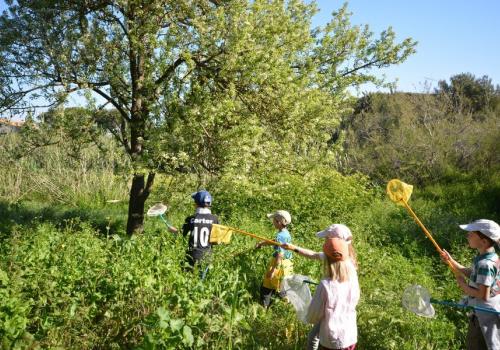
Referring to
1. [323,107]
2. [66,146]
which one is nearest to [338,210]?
[323,107]

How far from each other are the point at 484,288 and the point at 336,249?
107 cm

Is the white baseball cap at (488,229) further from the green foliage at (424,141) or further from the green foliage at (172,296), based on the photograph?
the green foliage at (424,141)

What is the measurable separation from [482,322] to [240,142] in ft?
10.0

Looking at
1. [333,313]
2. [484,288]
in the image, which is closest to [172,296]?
[333,313]

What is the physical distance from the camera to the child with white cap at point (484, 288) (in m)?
3.06

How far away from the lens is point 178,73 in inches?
214

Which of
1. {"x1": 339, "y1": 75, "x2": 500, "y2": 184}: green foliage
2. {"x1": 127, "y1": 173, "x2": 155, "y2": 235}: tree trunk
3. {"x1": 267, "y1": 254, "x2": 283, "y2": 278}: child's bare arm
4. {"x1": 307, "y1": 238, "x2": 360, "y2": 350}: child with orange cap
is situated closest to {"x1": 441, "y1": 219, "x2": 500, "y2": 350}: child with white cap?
{"x1": 307, "y1": 238, "x2": 360, "y2": 350}: child with orange cap

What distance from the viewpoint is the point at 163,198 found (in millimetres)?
5684

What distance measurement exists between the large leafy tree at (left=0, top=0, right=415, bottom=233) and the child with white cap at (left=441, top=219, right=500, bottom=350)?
8.77 feet

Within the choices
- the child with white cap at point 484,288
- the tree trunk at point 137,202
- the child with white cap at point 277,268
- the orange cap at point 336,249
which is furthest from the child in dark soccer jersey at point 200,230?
the child with white cap at point 484,288

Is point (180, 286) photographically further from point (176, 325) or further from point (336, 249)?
point (336, 249)

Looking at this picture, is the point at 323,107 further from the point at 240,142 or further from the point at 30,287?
the point at 30,287

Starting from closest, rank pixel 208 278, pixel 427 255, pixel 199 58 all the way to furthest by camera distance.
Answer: pixel 208 278, pixel 199 58, pixel 427 255

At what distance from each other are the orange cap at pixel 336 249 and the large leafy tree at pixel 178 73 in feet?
7.67
